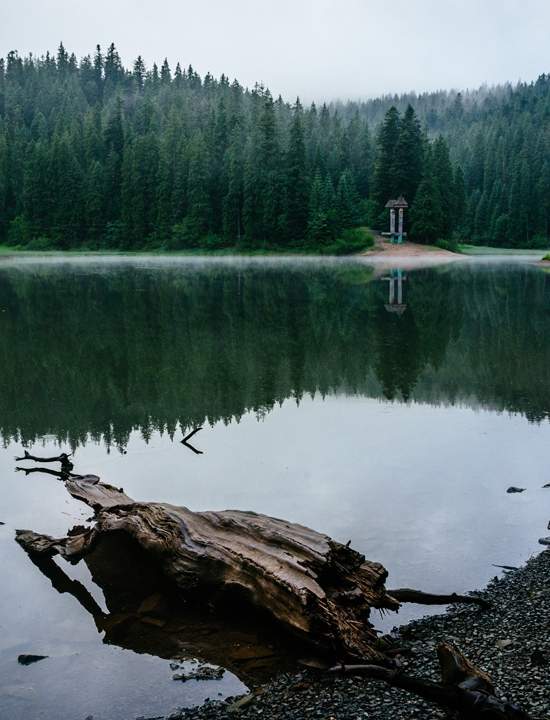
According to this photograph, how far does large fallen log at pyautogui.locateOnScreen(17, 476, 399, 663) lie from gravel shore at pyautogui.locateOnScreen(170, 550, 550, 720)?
0.42 meters

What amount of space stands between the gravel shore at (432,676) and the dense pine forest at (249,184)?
88562 millimetres

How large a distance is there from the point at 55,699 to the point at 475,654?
12.5ft

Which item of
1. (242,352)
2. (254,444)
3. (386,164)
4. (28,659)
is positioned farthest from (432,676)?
(386,164)

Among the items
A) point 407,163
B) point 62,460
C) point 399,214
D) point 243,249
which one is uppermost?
point 407,163

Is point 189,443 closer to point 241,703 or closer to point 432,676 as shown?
point 241,703

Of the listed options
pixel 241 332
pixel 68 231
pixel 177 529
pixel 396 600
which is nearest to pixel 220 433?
pixel 177 529

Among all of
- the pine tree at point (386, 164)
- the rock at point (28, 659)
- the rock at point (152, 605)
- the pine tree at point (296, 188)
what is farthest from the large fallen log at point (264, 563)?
the pine tree at point (296, 188)

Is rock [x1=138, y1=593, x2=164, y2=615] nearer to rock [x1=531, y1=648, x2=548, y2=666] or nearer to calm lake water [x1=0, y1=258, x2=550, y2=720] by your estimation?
calm lake water [x1=0, y1=258, x2=550, y2=720]

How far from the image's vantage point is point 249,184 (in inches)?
4190

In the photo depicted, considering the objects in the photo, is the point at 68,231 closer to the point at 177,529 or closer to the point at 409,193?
the point at 409,193

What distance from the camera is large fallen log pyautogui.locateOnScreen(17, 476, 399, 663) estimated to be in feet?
25.1

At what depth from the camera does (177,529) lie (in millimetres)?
9531

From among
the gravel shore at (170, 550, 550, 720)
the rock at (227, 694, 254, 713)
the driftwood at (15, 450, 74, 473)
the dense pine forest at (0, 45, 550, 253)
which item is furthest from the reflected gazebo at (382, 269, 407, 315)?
the dense pine forest at (0, 45, 550, 253)

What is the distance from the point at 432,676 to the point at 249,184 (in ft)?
337
